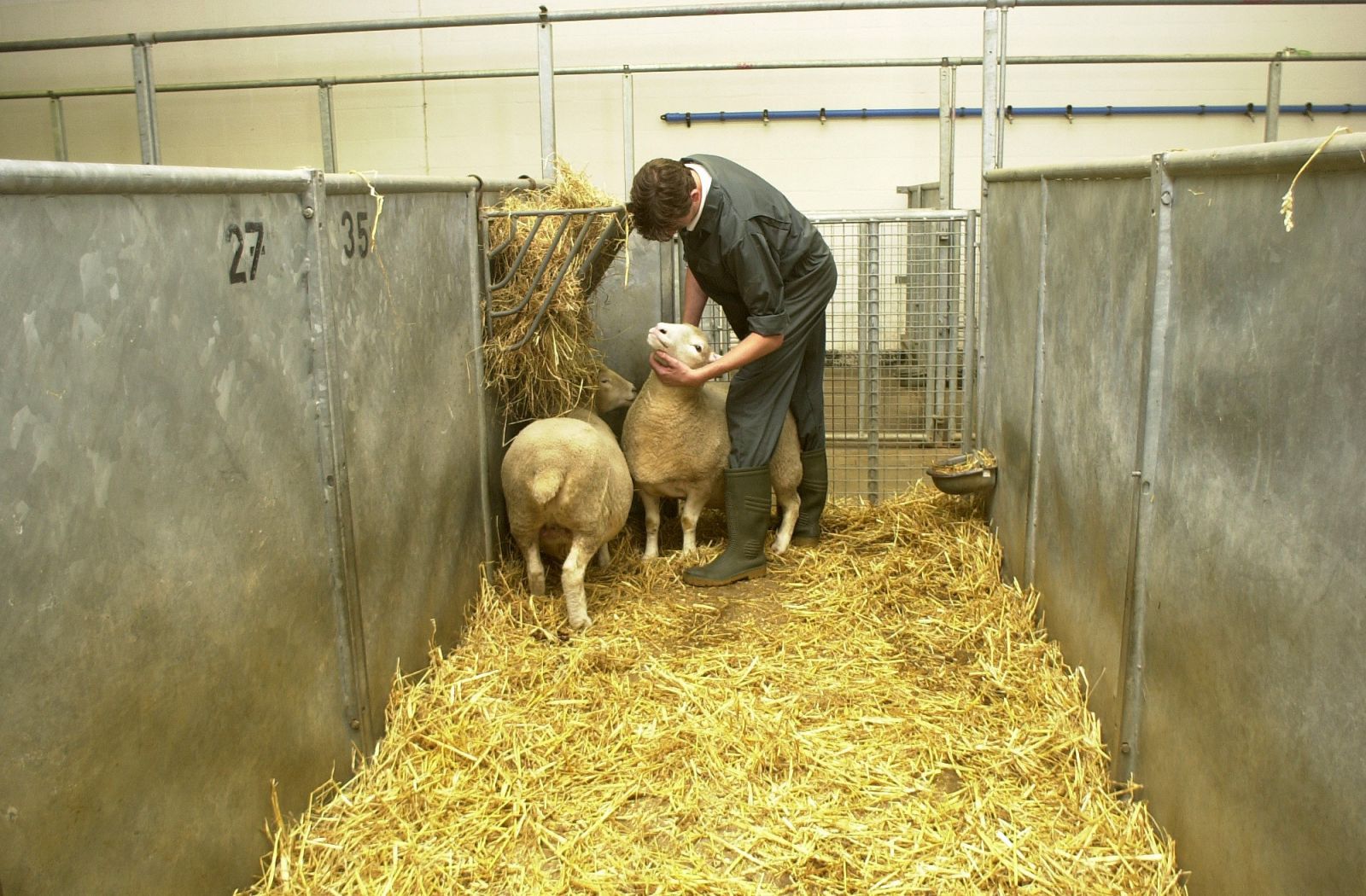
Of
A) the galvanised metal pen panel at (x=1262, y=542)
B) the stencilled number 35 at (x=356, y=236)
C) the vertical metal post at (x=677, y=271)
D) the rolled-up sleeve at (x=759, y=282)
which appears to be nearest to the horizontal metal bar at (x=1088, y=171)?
the galvanised metal pen panel at (x=1262, y=542)

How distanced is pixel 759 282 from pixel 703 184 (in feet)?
1.36

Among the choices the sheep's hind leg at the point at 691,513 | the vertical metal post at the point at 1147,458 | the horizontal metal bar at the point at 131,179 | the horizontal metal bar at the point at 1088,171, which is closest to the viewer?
the horizontal metal bar at the point at 131,179

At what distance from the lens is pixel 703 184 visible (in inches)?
167

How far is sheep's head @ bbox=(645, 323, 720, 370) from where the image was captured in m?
4.59

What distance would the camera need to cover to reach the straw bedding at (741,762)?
2701 mm

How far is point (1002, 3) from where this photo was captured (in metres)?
4.72

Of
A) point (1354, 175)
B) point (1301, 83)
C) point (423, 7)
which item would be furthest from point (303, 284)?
point (1301, 83)

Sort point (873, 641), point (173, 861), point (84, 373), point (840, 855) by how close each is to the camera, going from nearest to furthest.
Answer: point (84, 373)
point (173, 861)
point (840, 855)
point (873, 641)

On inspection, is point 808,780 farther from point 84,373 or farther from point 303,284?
point 84,373

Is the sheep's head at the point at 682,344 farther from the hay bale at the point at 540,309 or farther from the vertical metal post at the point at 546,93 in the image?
the vertical metal post at the point at 546,93

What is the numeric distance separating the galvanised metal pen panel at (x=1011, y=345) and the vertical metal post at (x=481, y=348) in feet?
6.40

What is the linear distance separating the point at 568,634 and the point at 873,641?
3.57 feet

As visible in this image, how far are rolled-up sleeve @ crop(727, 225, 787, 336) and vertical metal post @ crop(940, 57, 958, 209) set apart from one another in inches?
80.8

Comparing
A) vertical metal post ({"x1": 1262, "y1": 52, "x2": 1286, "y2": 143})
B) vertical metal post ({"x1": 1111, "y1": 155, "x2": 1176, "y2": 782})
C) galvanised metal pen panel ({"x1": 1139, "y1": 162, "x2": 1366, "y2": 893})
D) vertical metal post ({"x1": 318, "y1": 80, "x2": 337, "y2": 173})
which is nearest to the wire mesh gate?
vertical metal post ({"x1": 1111, "y1": 155, "x2": 1176, "y2": 782})
